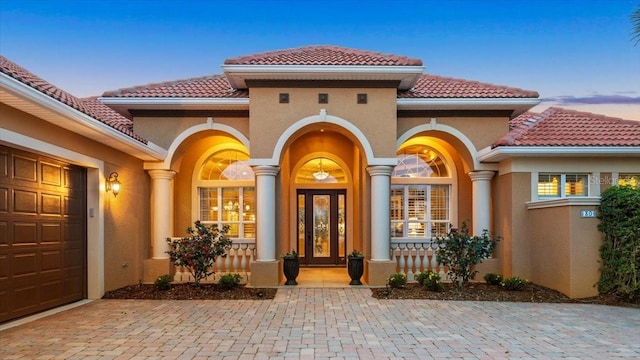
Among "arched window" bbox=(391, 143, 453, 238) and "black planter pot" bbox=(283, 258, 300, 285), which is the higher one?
"arched window" bbox=(391, 143, 453, 238)

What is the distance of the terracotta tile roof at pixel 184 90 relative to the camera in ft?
34.2

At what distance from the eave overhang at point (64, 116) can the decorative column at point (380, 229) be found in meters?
5.19

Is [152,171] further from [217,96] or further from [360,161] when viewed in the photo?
[360,161]

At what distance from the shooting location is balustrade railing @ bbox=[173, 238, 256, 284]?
34.8 ft

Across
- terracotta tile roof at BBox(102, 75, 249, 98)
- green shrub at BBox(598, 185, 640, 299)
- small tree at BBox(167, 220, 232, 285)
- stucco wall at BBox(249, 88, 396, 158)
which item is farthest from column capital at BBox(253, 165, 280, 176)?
green shrub at BBox(598, 185, 640, 299)

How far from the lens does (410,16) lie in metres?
15.3

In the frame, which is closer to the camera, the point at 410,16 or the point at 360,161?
the point at 360,161

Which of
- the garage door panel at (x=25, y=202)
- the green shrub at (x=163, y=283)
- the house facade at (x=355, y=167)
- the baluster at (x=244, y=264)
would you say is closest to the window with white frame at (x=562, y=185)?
the house facade at (x=355, y=167)

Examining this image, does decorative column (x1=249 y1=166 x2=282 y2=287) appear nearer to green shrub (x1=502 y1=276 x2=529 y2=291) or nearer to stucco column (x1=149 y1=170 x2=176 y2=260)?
stucco column (x1=149 y1=170 x2=176 y2=260)

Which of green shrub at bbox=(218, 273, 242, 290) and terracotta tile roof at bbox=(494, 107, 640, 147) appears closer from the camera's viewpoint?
green shrub at bbox=(218, 273, 242, 290)

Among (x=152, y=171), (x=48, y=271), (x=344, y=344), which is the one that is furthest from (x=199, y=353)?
(x=152, y=171)

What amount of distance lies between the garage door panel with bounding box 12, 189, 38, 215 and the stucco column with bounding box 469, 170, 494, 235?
9.34 meters

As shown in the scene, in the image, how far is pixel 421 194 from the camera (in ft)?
→ 41.1

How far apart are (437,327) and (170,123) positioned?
7.83 metres
